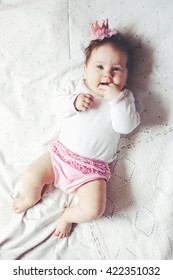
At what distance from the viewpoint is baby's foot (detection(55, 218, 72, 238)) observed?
1207 millimetres

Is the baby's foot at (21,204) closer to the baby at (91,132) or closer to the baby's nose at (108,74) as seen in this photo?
the baby at (91,132)

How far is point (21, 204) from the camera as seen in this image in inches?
48.8

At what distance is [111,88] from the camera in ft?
3.80

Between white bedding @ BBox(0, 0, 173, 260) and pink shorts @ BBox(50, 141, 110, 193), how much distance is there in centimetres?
5

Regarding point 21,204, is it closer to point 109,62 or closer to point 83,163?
point 83,163

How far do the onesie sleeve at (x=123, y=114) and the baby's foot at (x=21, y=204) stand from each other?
1.13 feet

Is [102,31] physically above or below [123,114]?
above

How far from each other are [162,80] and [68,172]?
0.39 meters

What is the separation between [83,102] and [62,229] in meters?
0.38

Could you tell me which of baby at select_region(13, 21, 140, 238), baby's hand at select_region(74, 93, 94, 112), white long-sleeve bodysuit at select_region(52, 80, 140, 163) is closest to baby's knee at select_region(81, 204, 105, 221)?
baby at select_region(13, 21, 140, 238)

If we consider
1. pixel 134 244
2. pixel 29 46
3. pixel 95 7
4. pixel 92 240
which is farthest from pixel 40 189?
pixel 95 7

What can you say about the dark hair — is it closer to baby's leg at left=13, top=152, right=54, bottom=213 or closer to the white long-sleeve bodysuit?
the white long-sleeve bodysuit

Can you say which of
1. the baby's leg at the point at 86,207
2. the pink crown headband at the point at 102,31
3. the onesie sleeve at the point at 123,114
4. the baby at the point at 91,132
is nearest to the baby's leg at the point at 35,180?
the baby at the point at 91,132

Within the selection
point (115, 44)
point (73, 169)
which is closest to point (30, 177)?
point (73, 169)
